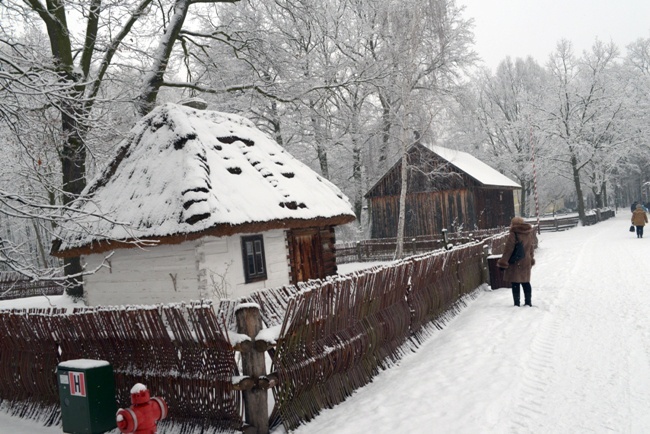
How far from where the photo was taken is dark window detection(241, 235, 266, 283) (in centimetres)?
1120

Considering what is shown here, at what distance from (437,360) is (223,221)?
177 inches

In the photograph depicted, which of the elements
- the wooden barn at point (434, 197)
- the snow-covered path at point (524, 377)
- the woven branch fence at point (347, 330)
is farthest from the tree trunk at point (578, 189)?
the woven branch fence at point (347, 330)

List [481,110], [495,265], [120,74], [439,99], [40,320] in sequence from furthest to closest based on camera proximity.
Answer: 1. [481,110]
2. [439,99]
3. [120,74]
4. [495,265]
5. [40,320]

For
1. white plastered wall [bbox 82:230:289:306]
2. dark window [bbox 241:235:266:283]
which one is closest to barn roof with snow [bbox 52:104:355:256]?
white plastered wall [bbox 82:230:289:306]

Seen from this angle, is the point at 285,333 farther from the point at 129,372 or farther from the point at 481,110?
the point at 481,110

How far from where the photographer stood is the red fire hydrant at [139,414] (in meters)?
4.80

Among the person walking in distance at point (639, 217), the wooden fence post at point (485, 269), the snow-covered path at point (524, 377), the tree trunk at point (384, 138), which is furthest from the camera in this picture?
the tree trunk at point (384, 138)

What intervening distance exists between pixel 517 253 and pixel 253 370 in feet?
21.5

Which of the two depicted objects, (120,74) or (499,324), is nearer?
(499,324)

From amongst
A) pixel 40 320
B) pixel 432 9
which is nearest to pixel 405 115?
pixel 432 9

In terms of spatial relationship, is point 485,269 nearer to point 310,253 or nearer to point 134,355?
point 310,253

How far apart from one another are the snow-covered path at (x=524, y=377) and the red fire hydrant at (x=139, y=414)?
159 cm

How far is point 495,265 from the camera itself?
13.1 metres

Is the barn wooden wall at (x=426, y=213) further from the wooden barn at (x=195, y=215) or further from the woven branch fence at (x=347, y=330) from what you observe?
the woven branch fence at (x=347, y=330)
